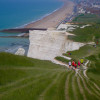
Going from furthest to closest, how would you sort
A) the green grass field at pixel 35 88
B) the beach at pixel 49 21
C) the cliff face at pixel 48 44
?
the beach at pixel 49 21
the cliff face at pixel 48 44
the green grass field at pixel 35 88

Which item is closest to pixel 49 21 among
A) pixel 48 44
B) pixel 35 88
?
pixel 48 44

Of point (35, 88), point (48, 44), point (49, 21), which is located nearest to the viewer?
point (35, 88)

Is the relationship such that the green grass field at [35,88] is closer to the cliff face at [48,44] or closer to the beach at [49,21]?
the cliff face at [48,44]

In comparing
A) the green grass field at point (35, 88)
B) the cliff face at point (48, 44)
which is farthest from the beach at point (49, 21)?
the green grass field at point (35, 88)

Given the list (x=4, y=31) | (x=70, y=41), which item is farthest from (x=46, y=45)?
(x=4, y=31)

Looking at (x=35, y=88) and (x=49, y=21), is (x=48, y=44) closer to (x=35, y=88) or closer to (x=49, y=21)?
(x=35, y=88)

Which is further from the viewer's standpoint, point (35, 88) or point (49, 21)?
point (49, 21)

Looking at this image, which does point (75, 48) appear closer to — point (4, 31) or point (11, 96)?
point (11, 96)

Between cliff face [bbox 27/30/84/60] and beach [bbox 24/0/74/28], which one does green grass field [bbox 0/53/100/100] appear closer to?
cliff face [bbox 27/30/84/60]
